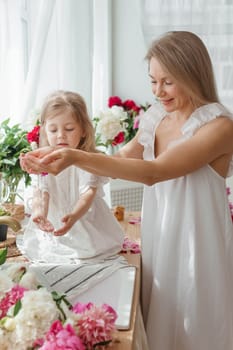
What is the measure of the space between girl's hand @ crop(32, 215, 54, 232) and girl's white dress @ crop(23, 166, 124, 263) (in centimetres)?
9

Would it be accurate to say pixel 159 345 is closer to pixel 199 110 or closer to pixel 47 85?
pixel 199 110

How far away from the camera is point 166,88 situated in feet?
4.68

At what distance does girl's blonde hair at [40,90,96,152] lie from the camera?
5.17 feet

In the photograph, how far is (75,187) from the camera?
1642 millimetres

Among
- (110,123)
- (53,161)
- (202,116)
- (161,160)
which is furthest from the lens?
(110,123)

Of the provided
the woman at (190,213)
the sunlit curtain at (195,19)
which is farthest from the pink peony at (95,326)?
the sunlit curtain at (195,19)

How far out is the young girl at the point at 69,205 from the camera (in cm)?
157

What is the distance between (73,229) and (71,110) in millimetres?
345

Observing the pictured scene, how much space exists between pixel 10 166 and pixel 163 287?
68 cm

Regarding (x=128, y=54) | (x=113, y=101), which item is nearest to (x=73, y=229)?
(x=113, y=101)

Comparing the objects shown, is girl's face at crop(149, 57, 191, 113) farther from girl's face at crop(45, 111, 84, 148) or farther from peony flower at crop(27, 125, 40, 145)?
peony flower at crop(27, 125, 40, 145)

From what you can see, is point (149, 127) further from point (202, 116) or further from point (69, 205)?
point (69, 205)

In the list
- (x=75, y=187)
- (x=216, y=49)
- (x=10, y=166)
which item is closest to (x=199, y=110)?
(x=75, y=187)

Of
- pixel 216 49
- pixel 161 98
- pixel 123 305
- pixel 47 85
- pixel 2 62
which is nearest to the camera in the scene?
pixel 123 305
